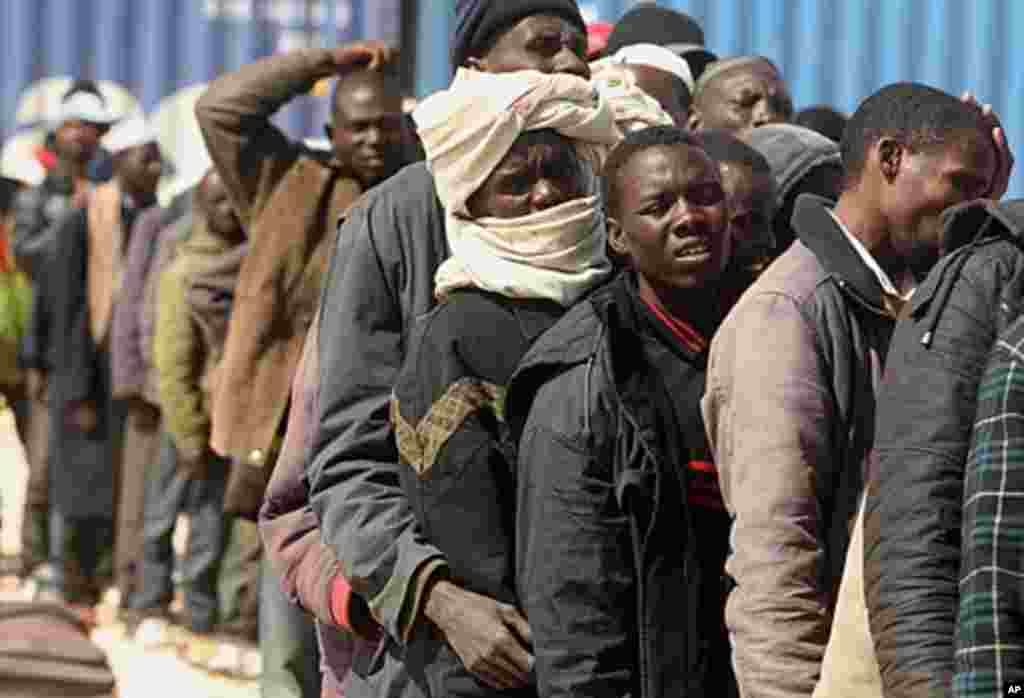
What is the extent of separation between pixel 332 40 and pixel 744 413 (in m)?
11.5

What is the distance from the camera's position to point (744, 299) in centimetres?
376

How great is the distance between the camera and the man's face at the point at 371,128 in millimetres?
6230

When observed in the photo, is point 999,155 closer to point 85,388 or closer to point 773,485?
point 773,485

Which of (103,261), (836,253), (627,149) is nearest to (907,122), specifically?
(836,253)

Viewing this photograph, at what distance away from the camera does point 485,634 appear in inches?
149

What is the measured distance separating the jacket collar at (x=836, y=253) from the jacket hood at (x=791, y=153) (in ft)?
2.84

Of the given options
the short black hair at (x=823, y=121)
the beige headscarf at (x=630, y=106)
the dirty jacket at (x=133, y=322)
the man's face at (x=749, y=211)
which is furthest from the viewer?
the dirty jacket at (x=133, y=322)

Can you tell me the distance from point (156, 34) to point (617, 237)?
11.4 m

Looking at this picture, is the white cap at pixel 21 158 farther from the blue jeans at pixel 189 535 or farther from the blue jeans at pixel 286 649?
the blue jeans at pixel 286 649

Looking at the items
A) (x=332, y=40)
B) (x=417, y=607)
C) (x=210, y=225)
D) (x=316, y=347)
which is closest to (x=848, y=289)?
(x=417, y=607)

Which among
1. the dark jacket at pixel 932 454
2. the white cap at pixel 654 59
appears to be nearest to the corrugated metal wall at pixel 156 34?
the white cap at pixel 654 59

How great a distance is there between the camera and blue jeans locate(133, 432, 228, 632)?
9.48m

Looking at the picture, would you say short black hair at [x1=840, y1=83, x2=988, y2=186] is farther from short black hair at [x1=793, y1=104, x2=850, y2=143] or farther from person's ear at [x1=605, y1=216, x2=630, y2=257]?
short black hair at [x1=793, y1=104, x2=850, y2=143]

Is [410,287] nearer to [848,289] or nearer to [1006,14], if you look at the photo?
[848,289]
